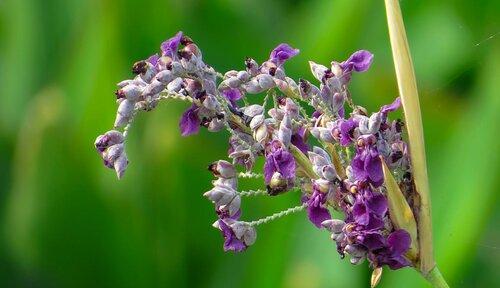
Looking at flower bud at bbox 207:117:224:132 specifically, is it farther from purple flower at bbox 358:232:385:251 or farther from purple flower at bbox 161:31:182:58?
purple flower at bbox 358:232:385:251

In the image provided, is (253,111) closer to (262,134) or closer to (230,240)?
(262,134)

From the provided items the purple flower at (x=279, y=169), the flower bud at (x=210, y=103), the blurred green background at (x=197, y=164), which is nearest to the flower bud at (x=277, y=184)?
the purple flower at (x=279, y=169)

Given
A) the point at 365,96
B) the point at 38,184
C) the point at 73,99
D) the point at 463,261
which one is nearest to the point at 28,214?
the point at 38,184

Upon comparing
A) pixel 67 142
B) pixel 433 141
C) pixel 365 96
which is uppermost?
pixel 67 142

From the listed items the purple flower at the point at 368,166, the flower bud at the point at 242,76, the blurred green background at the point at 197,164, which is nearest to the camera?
the purple flower at the point at 368,166

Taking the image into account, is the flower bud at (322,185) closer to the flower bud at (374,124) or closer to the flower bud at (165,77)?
the flower bud at (374,124)


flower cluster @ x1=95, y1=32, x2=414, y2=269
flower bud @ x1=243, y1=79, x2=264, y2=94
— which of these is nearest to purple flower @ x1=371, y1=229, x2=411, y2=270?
flower cluster @ x1=95, y1=32, x2=414, y2=269

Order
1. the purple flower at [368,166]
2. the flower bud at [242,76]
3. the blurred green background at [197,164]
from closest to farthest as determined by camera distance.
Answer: the purple flower at [368,166], the flower bud at [242,76], the blurred green background at [197,164]

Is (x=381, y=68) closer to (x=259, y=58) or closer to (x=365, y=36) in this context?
(x=365, y=36)
